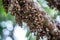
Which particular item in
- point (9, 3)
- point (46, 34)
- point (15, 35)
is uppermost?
point (9, 3)

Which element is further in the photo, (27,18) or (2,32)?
(2,32)

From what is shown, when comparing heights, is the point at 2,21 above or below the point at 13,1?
below

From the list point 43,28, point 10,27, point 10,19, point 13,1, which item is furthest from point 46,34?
point 10,27

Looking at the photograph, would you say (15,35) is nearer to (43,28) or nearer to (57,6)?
(57,6)

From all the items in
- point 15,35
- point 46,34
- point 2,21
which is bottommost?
point 15,35

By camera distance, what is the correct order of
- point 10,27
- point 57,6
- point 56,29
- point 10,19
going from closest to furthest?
1. point 56,29
2. point 57,6
3. point 10,19
4. point 10,27

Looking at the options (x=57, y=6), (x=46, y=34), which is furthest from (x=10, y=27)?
(x=46, y=34)

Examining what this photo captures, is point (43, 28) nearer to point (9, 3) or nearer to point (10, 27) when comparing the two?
point (9, 3)

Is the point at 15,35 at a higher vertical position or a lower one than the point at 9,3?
lower

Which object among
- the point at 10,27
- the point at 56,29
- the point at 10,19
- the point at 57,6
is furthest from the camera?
the point at 10,27
